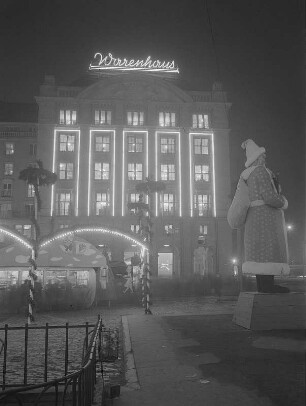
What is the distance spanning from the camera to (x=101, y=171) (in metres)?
50.1

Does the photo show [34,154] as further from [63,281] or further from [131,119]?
[63,281]

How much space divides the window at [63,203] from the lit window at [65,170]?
7.00 ft

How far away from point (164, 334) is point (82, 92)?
4477 cm

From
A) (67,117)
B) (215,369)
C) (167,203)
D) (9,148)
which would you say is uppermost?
(67,117)

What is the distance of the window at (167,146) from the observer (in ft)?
168

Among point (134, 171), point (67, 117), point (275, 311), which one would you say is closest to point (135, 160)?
point (134, 171)

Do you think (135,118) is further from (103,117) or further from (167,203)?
(167,203)

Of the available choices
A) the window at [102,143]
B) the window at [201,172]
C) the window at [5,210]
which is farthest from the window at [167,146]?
the window at [5,210]

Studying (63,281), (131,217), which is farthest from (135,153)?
(63,281)

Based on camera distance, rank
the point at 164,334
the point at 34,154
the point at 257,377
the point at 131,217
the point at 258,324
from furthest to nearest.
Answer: the point at 34,154, the point at 131,217, the point at 164,334, the point at 258,324, the point at 257,377

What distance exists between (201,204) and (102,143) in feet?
48.2

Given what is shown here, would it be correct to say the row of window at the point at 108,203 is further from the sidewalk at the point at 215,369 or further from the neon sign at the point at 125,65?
the sidewalk at the point at 215,369

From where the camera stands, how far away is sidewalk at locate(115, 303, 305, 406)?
195 inches

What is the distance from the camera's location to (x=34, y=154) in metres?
55.2
